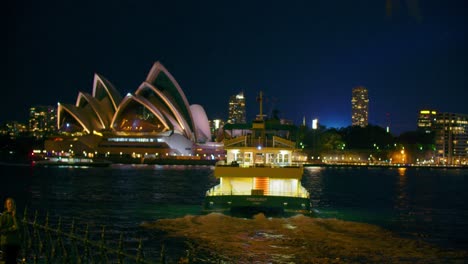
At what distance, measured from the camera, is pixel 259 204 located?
25812 mm

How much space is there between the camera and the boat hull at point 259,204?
25.8 m

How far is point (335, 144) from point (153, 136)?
5278 centimetres

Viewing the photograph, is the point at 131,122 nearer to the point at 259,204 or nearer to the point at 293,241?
the point at 259,204

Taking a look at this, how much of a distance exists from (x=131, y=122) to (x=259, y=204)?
97.1 metres

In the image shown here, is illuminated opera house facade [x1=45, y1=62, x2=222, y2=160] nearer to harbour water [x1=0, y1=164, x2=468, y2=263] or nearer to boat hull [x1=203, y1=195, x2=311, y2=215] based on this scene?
harbour water [x1=0, y1=164, x2=468, y2=263]

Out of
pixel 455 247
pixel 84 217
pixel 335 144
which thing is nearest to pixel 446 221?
pixel 455 247

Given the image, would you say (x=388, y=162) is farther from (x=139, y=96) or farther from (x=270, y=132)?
(x=270, y=132)

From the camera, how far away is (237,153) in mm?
29984

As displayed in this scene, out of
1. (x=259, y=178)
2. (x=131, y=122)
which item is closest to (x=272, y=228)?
(x=259, y=178)

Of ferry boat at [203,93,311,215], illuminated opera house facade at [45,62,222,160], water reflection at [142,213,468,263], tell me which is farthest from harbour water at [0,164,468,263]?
illuminated opera house facade at [45,62,222,160]

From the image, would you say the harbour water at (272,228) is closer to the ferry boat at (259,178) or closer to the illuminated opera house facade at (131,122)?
the ferry boat at (259,178)

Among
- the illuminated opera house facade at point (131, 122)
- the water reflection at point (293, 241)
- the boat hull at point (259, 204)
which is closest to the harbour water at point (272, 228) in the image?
the water reflection at point (293, 241)

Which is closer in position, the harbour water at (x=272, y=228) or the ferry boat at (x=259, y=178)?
the harbour water at (x=272, y=228)

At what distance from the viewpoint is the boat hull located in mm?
25844
